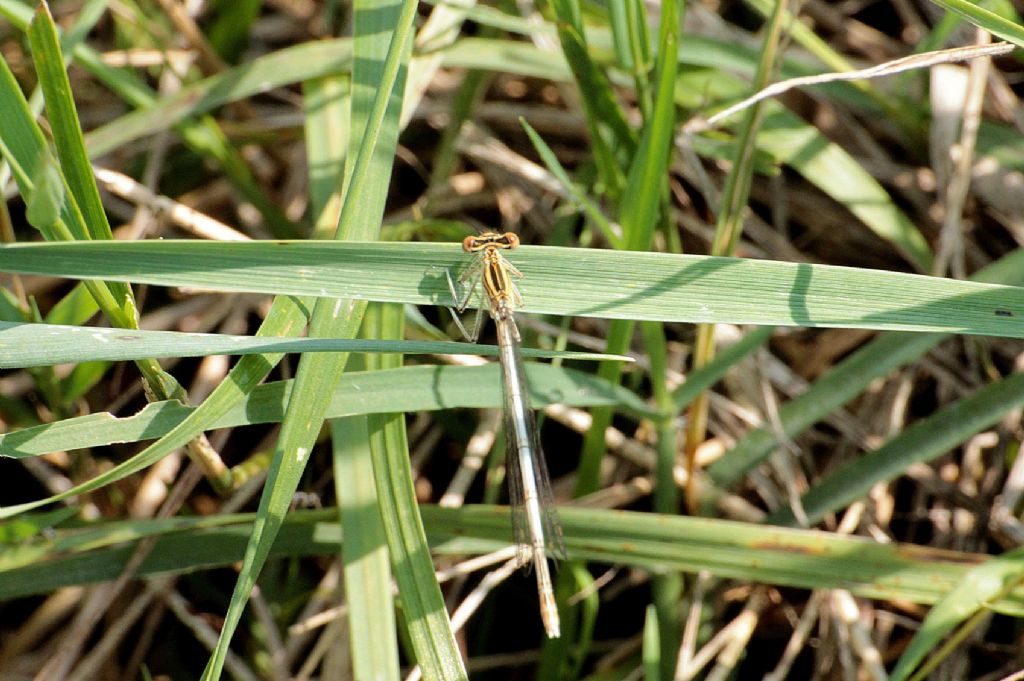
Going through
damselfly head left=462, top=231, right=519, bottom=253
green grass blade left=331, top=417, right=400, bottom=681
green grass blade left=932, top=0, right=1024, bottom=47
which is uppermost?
green grass blade left=932, top=0, right=1024, bottom=47

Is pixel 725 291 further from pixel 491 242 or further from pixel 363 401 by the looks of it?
pixel 363 401

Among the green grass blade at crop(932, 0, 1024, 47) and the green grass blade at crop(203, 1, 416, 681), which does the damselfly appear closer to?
the green grass blade at crop(203, 1, 416, 681)

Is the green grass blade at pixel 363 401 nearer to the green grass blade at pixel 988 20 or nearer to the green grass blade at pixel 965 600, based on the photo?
the green grass blade at pixel 965 600

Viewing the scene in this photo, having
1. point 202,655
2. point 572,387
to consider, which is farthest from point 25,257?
point 202,655

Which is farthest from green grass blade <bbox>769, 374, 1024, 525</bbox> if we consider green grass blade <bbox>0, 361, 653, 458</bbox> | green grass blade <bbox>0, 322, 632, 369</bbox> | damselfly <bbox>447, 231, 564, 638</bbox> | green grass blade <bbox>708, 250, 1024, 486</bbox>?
green grass blade <bbox>0, 322, 632, 369</bbox>

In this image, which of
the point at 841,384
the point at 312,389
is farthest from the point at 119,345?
the point at 841,384

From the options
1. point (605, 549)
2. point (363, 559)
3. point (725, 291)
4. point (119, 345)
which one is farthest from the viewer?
point (605, 549)

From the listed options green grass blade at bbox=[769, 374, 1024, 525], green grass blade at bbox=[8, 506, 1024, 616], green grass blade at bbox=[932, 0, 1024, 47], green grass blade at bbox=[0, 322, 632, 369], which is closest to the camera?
green grass blade at bbox=[0, 322, 632, 369]

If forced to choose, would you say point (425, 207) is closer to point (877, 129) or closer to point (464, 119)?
point (464, 119)

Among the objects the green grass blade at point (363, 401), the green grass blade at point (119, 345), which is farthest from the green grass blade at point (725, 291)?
the green grass blade at point (363, 401)
